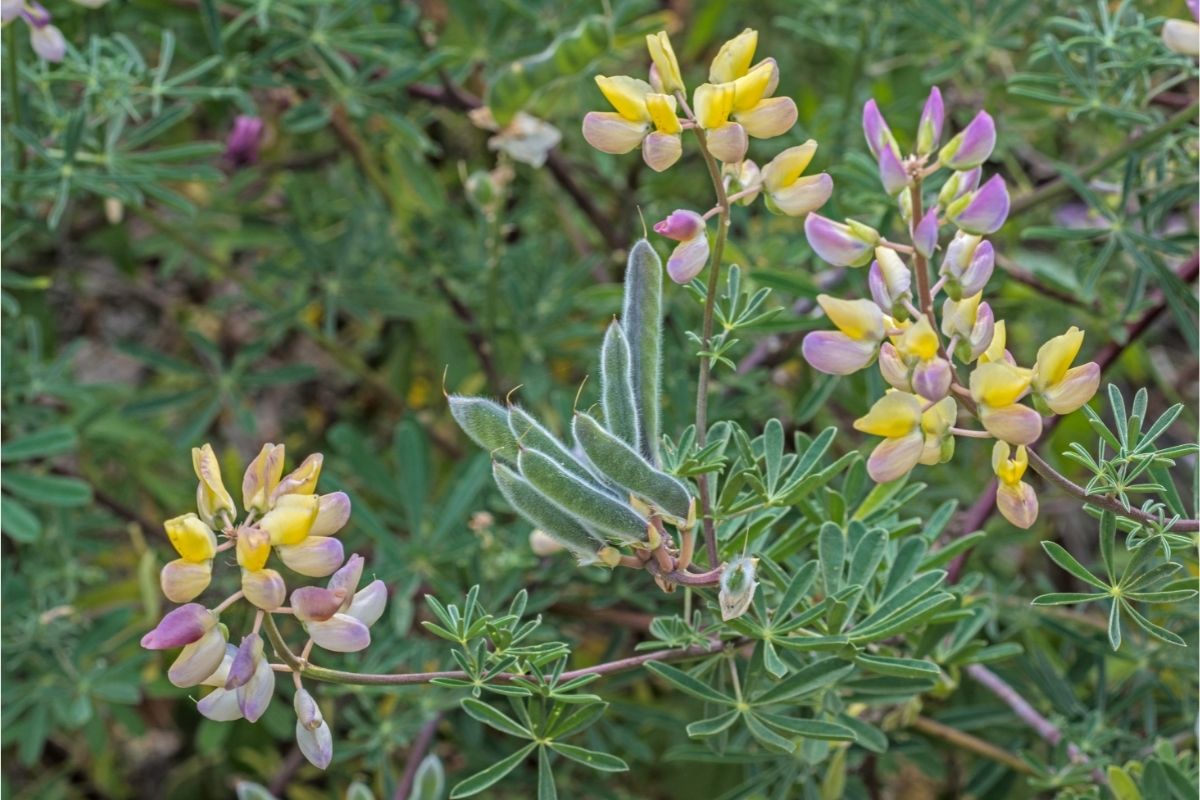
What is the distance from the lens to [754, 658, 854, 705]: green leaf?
90 centimetres

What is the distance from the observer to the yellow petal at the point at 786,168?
80cm

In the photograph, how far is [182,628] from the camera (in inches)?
28.2

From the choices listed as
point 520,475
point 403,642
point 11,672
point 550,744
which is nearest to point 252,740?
point 11,672

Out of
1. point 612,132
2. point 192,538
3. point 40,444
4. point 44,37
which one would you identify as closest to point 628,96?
point 612,132

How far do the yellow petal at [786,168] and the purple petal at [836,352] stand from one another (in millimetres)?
128

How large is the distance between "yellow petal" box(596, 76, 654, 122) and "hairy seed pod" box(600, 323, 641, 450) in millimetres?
135

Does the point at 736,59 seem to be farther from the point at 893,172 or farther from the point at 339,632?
the point at 339,632

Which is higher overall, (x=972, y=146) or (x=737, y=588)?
(x=972, y=146)

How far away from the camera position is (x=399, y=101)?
5.46 ft

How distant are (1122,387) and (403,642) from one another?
1318 mm

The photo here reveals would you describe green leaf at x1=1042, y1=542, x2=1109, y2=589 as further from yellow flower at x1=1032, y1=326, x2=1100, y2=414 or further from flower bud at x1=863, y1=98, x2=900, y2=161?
flower bud at x1=863, y1=98, x2=900, y2=161

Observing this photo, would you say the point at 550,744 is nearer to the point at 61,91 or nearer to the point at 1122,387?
the point at 61,91

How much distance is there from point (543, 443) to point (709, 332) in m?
0.14

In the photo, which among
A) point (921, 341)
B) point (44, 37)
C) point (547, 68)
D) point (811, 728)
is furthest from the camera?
point (547, 68)
